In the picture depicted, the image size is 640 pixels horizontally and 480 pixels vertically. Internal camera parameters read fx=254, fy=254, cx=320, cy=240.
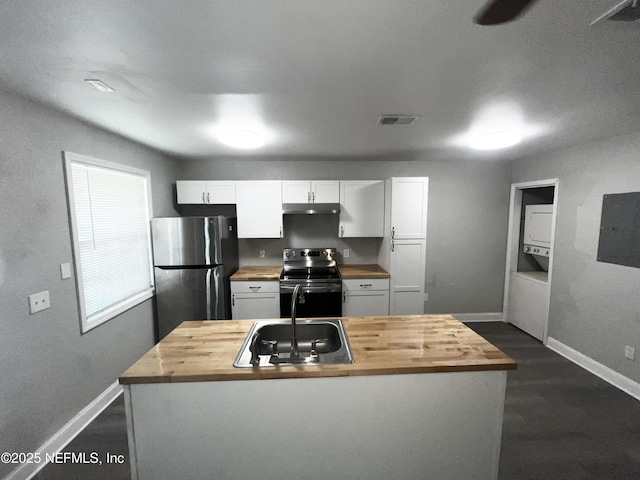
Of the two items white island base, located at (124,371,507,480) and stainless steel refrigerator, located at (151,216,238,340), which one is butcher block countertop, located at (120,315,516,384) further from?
stainless steel refrigerator, located at (151,216,238,340)

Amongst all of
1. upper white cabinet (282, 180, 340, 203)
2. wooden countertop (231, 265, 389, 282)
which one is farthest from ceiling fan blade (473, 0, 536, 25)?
wooden countertop (231, 265, 389, 282)

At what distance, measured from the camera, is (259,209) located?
11.3 ft

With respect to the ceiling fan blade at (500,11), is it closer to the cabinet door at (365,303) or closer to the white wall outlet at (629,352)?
the cabinet door at (365,303)

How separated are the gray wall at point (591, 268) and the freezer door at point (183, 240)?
402 cm

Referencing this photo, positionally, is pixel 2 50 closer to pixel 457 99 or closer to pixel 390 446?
pixel 457 99

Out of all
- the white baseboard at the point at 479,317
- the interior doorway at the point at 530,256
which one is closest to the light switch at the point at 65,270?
the white baseboard at the point at 479,317

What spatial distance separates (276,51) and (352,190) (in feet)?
7.91

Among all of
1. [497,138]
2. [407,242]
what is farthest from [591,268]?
[407,242]

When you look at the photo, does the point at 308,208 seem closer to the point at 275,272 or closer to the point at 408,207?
the point at 275,272

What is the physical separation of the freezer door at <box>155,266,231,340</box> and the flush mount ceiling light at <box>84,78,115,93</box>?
6.20 ft

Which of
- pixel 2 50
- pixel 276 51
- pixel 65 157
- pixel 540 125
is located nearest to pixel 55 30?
pixel 2 50

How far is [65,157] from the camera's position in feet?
6.19

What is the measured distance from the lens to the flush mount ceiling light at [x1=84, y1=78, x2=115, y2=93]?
4.55 feet

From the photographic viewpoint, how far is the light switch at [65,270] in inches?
73.3
